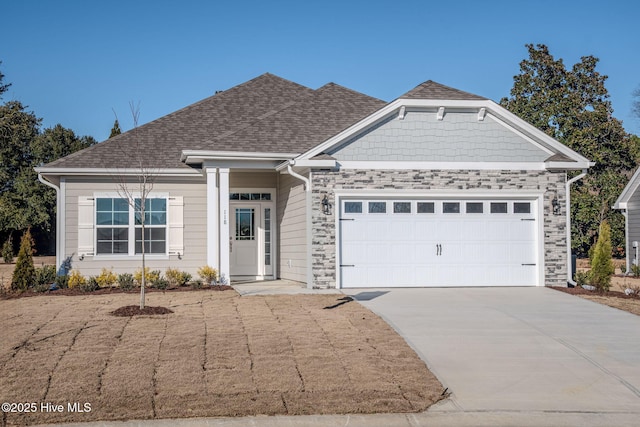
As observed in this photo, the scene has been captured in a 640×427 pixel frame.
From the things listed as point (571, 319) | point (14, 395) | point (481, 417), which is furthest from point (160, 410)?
point (571, 319)

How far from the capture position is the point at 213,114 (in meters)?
21.5

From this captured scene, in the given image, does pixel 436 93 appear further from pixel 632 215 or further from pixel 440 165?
pixel 632 215

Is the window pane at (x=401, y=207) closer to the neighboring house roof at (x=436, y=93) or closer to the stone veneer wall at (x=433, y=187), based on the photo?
the stone veneer wall at (x=433, y=187)

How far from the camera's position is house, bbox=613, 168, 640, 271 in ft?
85.3

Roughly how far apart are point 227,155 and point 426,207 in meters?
4.81

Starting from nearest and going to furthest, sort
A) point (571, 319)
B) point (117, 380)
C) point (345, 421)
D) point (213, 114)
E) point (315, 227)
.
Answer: point (345, 421) < point (117, 380) < point (571, 319) < point (315, 227) < point (213, 114)

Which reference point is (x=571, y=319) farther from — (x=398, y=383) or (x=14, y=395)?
(x=14, y=395)

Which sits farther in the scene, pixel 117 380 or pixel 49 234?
pixel 49 234

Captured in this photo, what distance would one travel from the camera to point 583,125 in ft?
109

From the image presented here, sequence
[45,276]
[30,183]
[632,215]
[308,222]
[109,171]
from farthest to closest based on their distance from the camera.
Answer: [30,183] < [632,215] < [109,171] < [45,276] < [308,222]

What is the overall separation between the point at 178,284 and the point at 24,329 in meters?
5.97

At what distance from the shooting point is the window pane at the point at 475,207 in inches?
681

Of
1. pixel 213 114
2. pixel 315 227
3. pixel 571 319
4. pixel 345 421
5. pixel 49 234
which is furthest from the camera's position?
pixel 49 234

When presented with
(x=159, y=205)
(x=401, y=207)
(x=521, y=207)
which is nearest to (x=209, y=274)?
(x=159, y=205)
